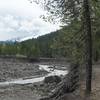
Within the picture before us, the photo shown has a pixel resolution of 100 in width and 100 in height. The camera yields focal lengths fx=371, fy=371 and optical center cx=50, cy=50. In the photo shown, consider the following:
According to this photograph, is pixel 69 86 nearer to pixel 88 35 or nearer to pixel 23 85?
pixel 88 35

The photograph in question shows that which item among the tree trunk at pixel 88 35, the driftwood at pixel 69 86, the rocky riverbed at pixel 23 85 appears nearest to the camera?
the tree trunk at pixel 88 35

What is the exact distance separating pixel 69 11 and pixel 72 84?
9.92 meters

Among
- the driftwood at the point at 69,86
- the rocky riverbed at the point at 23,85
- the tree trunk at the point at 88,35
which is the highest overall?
the tree trunk at the point at 88,35

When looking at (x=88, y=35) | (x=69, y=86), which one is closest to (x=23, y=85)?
(x=69, y=86)

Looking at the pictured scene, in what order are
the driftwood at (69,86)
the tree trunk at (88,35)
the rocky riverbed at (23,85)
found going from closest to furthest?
the tree trunk at (88,35), the driftwood at (69,86), the rocky riverbed at (23,85)

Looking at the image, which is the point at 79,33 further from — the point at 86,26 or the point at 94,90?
the point at 94,90

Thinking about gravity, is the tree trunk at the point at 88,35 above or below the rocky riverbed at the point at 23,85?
above

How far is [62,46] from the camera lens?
2475 centimetres

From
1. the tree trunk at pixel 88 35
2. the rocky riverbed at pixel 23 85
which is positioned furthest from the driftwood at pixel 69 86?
the tree trunk at pixel 88 35

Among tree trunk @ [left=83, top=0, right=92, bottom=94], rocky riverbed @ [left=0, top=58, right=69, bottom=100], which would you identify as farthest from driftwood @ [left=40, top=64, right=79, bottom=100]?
tree trunk @ [left=83, top=0, right=92, bottom=94]

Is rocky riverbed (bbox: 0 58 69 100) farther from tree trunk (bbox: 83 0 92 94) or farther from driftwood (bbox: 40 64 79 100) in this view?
tree trunk (bbox: 83 0 92 94)

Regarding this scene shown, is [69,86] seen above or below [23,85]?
above

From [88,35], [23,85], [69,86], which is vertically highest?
[88,35]

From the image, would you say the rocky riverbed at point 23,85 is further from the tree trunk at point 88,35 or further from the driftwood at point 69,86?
the tree trunk at point 88,35
